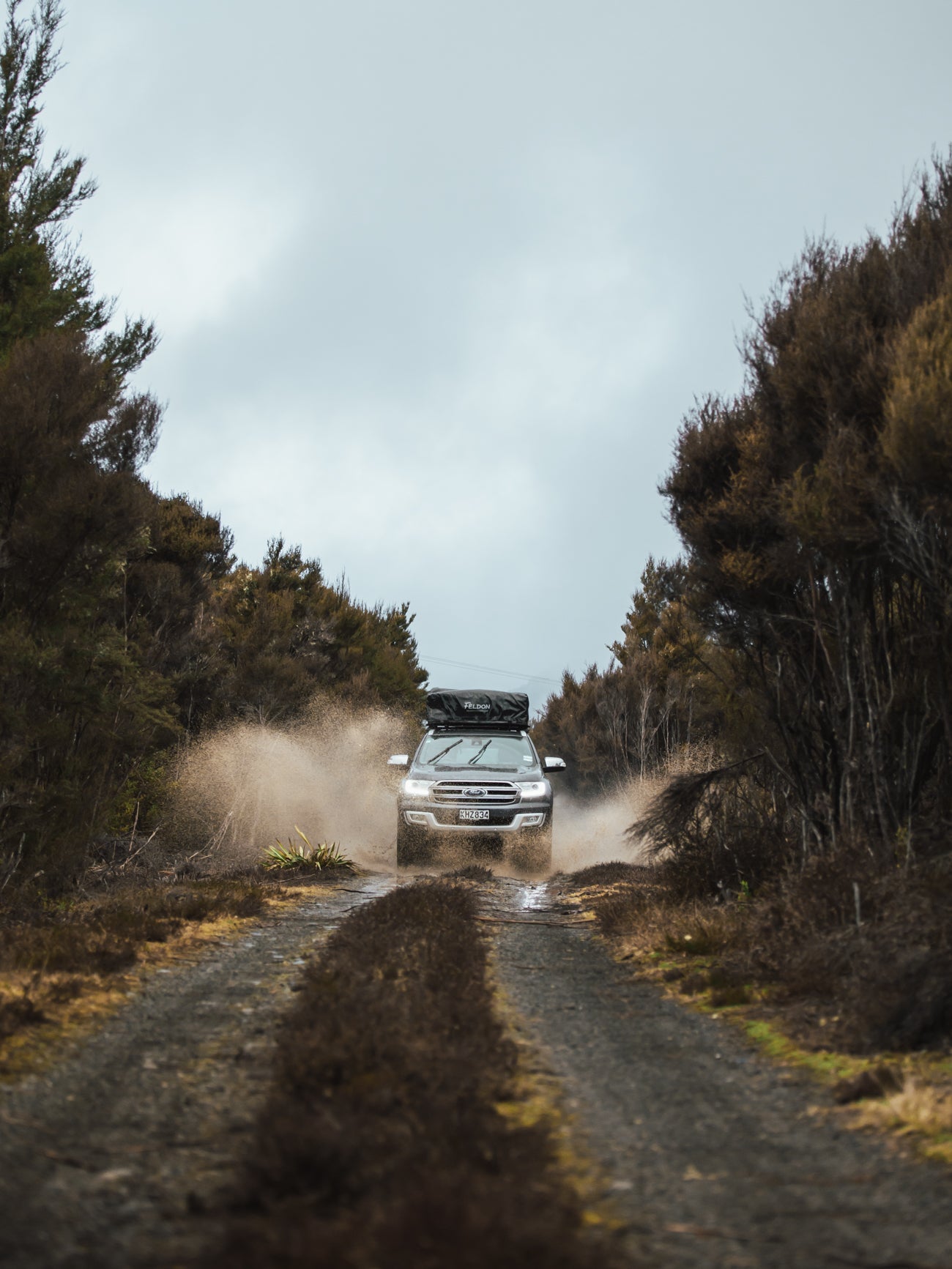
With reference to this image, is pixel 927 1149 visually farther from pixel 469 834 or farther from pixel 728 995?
pixel 469 834

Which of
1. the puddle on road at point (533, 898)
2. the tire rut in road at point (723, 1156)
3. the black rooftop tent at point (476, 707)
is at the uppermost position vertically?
the black rooftop tent at point (476, 707)

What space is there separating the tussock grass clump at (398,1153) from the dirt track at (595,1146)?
208mm

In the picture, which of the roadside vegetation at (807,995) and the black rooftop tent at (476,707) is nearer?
the roadside vegetation at (807,995)

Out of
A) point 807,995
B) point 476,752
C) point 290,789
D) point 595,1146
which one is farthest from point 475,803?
point 595,1146

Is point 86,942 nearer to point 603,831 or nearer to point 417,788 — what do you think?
point 417,788

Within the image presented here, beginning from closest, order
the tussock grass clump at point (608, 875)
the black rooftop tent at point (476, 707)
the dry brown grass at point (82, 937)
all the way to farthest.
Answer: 1. the dry brown grass at point (82, 937)
2. the tussock grass clump at point (608, 875)
3. the black rooftop tent at point (476, 707)

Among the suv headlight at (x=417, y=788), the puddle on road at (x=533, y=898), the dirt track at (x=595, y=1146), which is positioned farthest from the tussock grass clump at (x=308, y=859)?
the dirt track at (x=595, y=1146)

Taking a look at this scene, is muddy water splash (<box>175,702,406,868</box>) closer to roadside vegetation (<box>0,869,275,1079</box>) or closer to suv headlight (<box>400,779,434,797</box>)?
suv headlight (<box>400,779,434,797</box>)

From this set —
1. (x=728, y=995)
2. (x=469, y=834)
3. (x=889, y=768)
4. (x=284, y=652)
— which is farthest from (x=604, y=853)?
(x=728, y=995)

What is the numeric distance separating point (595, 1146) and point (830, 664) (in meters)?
5.72

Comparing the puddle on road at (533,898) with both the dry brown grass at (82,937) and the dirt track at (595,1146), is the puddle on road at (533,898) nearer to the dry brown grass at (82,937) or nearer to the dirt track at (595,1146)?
the dry brown grass at (82,937)

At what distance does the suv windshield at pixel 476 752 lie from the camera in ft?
53.5

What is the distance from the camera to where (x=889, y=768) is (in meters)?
8.59

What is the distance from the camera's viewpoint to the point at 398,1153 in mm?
3428
